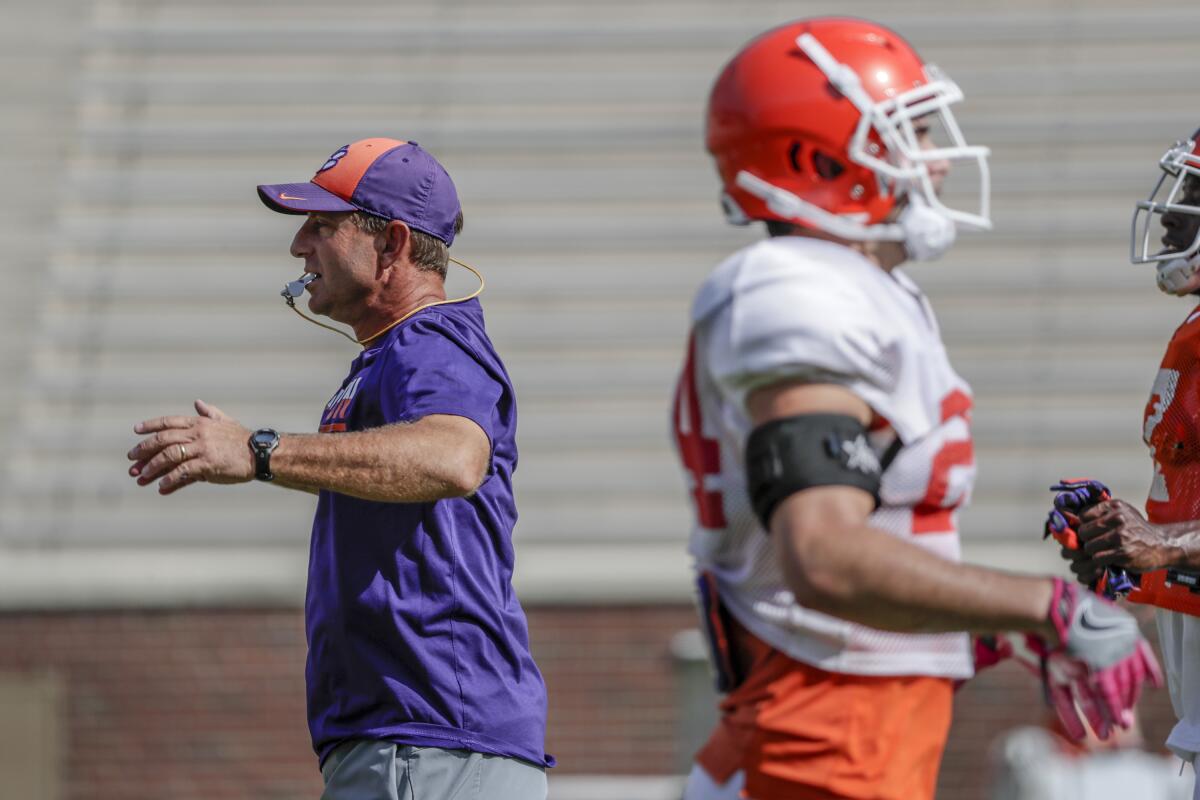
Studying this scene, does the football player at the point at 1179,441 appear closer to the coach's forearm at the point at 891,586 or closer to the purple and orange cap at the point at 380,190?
the coach's forearm at the point at 891,586

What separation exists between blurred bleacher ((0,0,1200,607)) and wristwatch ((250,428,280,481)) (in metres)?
4.56

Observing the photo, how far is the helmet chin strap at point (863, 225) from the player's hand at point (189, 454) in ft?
3.21

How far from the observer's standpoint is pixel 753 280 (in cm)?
220

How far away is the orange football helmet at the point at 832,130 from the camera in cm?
231

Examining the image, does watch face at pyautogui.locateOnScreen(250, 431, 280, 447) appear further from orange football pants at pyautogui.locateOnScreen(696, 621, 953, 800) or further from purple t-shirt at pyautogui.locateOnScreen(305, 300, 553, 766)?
orange football pants at pyautogui.locateOnScreen(696, 621, 953, 800)

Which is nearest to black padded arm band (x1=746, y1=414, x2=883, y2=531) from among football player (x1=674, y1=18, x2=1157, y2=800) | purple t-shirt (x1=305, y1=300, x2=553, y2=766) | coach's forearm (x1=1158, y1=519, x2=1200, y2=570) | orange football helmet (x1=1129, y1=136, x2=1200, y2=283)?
football player (x1=674, y1=18, x2=1157, y2=800)

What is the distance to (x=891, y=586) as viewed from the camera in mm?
2041

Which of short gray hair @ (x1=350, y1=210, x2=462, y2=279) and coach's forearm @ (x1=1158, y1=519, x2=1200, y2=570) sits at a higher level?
short gray hair @ (x1=350, y1=210, x2=462, y2=279)

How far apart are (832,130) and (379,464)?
100 centimetres

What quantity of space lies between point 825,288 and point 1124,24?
7481 mm

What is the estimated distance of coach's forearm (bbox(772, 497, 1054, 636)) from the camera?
6.67ft

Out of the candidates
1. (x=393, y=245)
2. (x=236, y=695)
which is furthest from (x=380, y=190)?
(x=236, y=695)

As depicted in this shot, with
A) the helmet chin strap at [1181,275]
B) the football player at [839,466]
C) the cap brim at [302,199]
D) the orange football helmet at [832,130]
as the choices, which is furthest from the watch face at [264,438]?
the helmet chin strap at [1181,275]

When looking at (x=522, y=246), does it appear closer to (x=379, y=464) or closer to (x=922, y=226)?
(x=379, y=464)
